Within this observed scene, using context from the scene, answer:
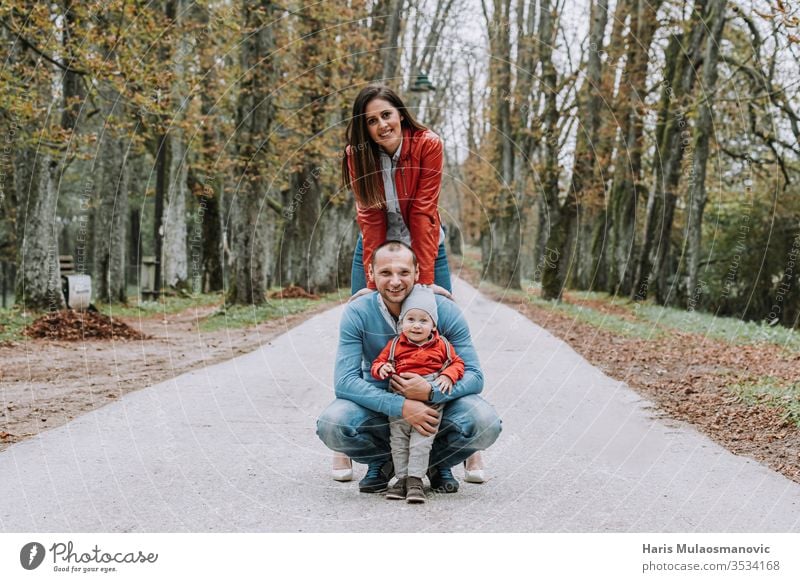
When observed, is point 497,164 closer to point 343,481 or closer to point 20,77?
point 20,77

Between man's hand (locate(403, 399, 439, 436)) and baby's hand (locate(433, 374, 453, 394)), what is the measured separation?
12cm

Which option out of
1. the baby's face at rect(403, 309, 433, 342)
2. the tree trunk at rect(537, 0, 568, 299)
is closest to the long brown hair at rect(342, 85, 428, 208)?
the baby's face at rect(403, 309, 433, 342)

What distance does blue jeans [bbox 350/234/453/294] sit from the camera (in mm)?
5555

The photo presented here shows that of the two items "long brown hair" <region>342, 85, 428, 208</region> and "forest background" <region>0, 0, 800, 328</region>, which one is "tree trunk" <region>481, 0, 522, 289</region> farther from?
"long brown hair" <region>342, 85, 428, 208</region>

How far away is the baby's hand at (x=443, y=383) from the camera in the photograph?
15.2ft

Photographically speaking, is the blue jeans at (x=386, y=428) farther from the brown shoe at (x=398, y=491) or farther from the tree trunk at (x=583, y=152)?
the tree trunk at (x=583, y=152)

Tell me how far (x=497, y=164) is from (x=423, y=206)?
32.4 metres

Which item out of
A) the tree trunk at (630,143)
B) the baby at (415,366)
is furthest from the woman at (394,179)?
the tree trunk at (630,143)

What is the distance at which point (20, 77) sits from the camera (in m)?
15.0

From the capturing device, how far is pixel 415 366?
15.4ft

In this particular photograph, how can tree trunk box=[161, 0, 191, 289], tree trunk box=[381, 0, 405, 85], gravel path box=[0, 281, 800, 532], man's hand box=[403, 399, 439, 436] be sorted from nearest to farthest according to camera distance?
gravel path box=[0, 281, 800, 532] < man's hand box=[403, 399, 439, 436] < tree trunk box=[381, 0, 405, 85] < tree trunk box=[161, 0, 191, 289]

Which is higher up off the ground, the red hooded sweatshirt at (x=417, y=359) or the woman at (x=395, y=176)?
the woman at (x=395, y=176)

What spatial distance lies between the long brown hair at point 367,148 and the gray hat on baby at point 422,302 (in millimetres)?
678
